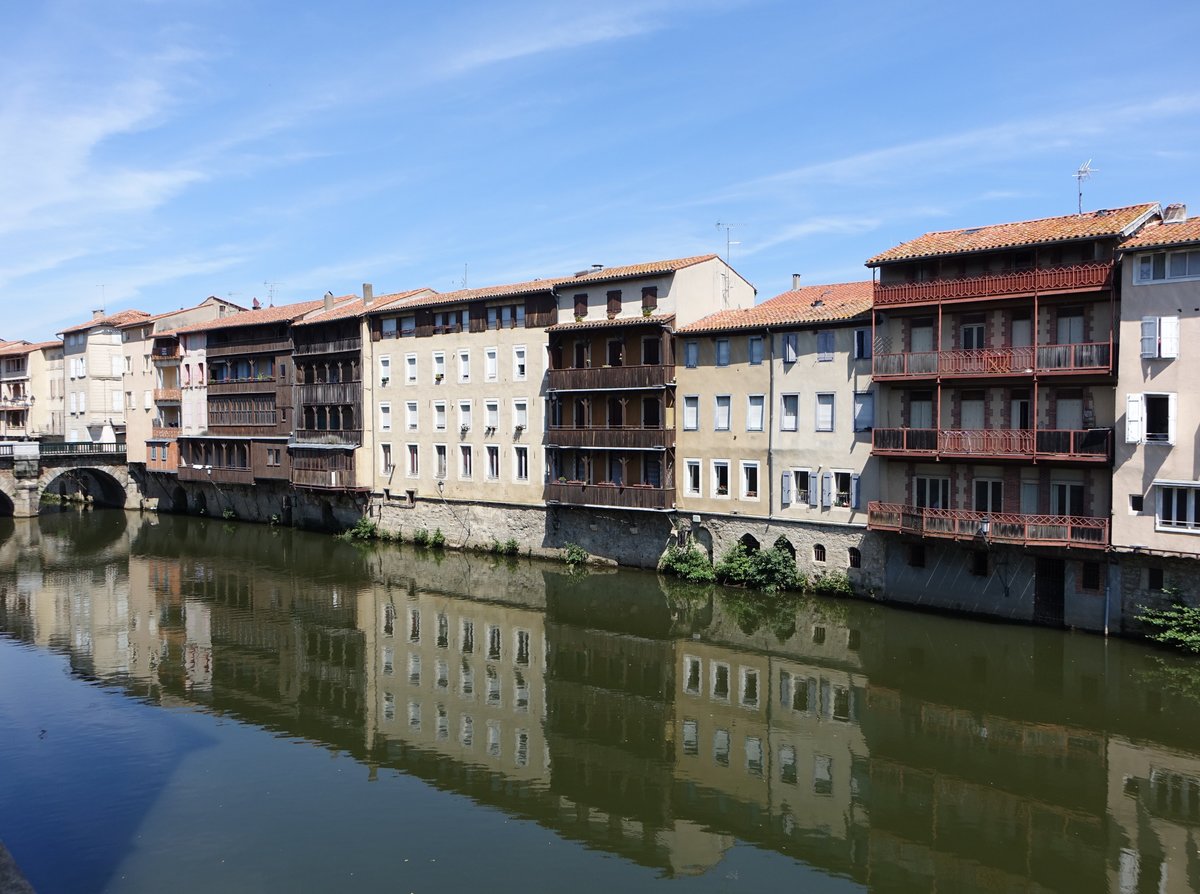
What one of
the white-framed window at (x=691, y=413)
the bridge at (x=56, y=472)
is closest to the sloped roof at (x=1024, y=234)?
the white-framed window at (x=691, y=413)

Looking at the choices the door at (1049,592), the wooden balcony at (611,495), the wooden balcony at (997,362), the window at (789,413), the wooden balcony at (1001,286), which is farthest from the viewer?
the wooden balcony at (611,495)

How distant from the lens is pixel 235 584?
153 feet

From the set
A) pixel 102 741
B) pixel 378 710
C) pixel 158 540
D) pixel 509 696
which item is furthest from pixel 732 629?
pixel 158 540

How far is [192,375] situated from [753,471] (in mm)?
50300

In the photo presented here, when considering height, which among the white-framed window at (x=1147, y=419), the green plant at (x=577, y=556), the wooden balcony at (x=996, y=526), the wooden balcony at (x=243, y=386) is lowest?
the green plant at (x=577, y=556)

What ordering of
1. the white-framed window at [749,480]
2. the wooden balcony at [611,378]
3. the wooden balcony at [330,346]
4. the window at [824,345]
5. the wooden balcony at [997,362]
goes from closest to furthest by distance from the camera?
the wooden balcony at [997,362], the window at [824,345], the white-framed window at [749,480], the wooden balcony at [611,378], the wooden balcony at [330,346]

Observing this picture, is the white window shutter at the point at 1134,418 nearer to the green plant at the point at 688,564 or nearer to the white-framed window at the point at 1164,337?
the white-framed window at the point at 1164,337

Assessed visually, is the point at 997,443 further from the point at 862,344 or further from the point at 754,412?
the point at 754,412

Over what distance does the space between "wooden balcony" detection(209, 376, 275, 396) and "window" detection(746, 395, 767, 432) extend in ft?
127

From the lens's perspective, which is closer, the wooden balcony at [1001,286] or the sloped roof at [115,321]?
the wooden balcony at [1001,286]

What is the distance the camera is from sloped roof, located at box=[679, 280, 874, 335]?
3950 centimetres

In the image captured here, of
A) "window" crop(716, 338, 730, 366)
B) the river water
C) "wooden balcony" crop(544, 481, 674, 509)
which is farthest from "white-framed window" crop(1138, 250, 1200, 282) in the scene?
"wooden balcony" crop(544, 481, 674, 509)

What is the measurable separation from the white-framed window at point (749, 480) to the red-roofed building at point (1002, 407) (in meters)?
6.30

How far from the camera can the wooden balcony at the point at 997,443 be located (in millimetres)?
32062
